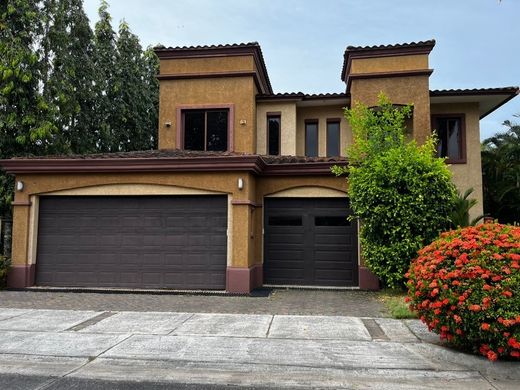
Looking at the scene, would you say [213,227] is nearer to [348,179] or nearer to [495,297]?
[348,179]

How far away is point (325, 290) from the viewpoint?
1207 centimetres

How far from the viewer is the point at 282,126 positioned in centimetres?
1603

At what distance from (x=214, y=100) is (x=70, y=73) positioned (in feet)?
21.1

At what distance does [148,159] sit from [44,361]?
6.61 m

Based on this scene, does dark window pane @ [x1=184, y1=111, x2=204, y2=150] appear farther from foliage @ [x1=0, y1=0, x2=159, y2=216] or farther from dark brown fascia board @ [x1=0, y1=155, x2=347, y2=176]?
foliage @ [x1=0, y1=0, x2=159, y2=216]

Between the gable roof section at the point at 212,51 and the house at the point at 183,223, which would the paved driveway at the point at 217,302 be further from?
the gable roof section at the point at 212,51

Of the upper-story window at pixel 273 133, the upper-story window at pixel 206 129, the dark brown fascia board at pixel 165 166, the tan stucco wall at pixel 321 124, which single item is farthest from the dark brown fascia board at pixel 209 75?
the dark brown fascia board at pixel 165 166

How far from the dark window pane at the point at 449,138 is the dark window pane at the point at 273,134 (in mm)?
5762

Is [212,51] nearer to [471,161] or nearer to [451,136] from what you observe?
[451,136]

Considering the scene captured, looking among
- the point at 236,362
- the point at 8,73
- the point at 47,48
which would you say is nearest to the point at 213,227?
the point at 236,362

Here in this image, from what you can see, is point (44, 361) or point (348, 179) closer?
point (44, 361)

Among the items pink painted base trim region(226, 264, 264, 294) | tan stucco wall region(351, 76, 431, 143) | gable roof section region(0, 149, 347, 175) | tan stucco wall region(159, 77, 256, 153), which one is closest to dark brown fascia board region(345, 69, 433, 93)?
tan stucco wall region(351, 76, 431, 143)

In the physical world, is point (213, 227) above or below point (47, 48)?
below

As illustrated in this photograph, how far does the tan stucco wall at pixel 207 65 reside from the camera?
51.7ft
